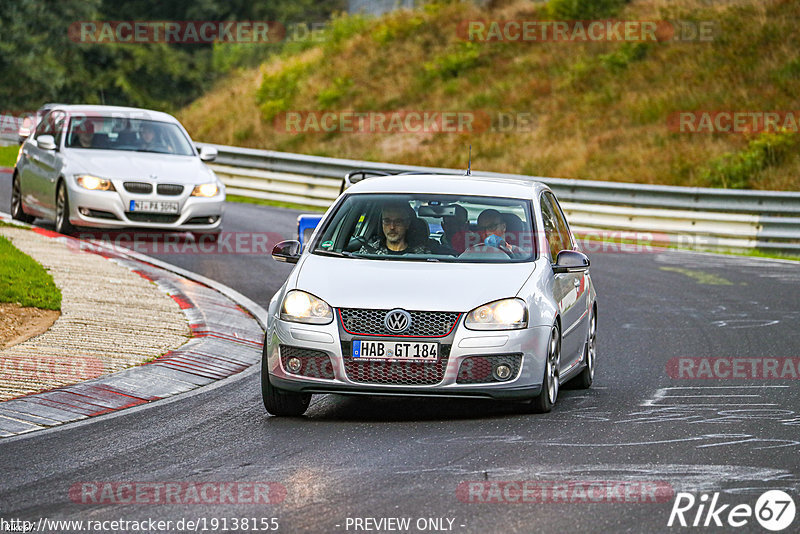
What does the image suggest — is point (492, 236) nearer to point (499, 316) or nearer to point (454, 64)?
point (499, 316)

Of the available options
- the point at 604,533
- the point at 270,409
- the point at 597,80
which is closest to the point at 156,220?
the point at 270,409

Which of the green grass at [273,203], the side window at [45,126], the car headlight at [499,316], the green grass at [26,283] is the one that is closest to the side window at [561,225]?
the car headlight at [499,316]

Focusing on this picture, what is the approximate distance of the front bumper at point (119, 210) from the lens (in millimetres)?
17391

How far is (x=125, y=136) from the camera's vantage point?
741 inches

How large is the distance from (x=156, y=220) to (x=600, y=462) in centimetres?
1139

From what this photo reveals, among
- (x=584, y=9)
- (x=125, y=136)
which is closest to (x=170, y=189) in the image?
(x=125, y=136)

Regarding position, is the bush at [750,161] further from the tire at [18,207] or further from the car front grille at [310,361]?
the car front grille at [310,361]

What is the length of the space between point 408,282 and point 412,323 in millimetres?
356

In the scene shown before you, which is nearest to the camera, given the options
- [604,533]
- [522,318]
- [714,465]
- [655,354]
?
[604,533]

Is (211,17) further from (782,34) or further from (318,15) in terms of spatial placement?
(782,34)

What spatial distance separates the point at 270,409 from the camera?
8.74 meters

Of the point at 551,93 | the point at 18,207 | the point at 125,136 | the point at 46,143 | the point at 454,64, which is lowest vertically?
the point at 18,207

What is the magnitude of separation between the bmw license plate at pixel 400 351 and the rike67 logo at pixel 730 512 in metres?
2.28

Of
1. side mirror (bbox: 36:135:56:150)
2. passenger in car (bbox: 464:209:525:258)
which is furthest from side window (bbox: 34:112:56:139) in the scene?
passenger in car (bbox: 464:209:525:258)
